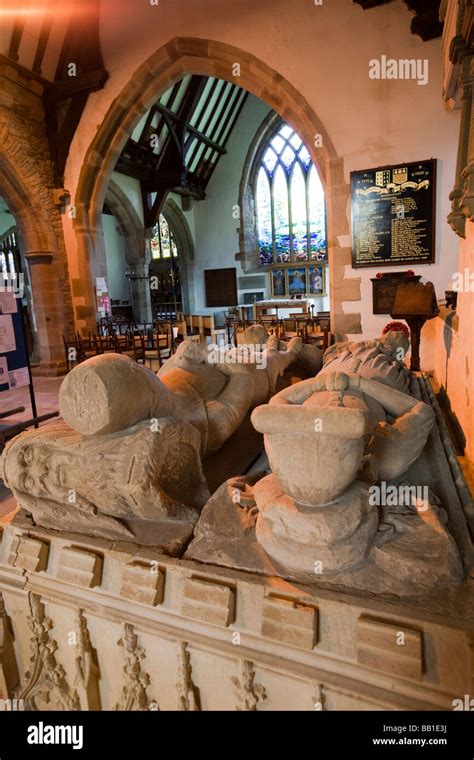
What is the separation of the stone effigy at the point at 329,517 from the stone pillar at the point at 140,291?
1117 cm

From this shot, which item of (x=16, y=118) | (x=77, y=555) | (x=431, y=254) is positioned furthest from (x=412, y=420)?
(x=16, y=118)

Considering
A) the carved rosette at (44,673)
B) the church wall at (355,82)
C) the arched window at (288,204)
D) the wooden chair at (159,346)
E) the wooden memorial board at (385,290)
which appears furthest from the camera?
the arched window at (288,204)

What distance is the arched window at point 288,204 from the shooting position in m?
12.6

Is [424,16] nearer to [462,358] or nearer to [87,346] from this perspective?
[462,358]

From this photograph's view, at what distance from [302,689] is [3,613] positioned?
101cm

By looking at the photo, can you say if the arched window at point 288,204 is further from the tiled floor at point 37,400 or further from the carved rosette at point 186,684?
the carved rosette at point 186,684

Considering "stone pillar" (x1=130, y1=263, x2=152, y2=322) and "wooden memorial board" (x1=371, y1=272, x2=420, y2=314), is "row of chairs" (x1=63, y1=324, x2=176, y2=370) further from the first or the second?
"stone pillar" (x1=130, y1=263, x2=152, y2=322)

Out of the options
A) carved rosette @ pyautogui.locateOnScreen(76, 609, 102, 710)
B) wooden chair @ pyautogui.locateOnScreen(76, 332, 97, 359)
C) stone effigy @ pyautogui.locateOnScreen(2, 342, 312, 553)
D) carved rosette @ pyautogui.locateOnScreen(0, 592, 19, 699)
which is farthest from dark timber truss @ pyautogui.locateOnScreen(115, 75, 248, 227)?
carved rosette @ pyautogui.locateOnScreen(76, 609, 102, 710)

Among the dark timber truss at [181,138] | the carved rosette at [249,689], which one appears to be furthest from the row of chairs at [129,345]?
the dark timber truss at [181,138]

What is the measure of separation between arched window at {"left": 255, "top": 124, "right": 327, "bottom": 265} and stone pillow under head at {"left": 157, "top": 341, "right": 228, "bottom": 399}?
11.8 m

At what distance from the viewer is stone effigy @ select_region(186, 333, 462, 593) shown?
0.92 m

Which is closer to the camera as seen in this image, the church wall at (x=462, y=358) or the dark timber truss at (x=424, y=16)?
the church wall at (x=462, y=358)
